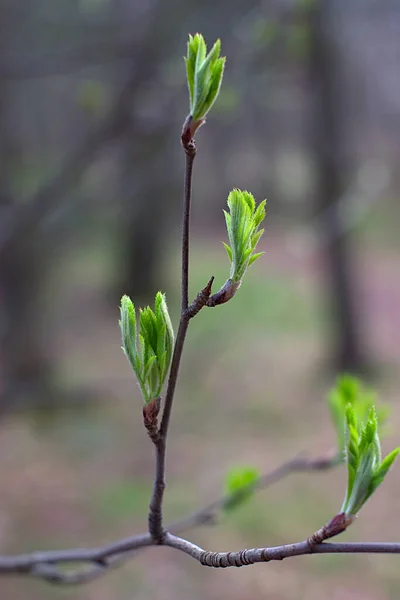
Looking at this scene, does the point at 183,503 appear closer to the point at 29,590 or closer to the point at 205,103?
the point at 29,590

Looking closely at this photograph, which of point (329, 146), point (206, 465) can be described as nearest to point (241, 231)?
point (206, 465)

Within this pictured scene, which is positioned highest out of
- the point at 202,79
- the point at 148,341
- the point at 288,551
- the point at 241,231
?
the point at 202,79

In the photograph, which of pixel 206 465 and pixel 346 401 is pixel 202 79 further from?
pixel 206 465

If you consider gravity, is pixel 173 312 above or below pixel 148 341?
below

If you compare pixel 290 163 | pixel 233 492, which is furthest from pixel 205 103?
pixel 290 163

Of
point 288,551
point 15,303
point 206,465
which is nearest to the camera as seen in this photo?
point 288,551

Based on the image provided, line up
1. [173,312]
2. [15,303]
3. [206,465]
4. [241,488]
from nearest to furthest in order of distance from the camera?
[241,488] → [15,303] → [206,465] → [173,312]

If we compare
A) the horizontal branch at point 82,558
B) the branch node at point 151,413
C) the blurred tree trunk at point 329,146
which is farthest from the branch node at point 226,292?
the blurred tree trunk at point 329,146

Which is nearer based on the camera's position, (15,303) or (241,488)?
(241,488)
